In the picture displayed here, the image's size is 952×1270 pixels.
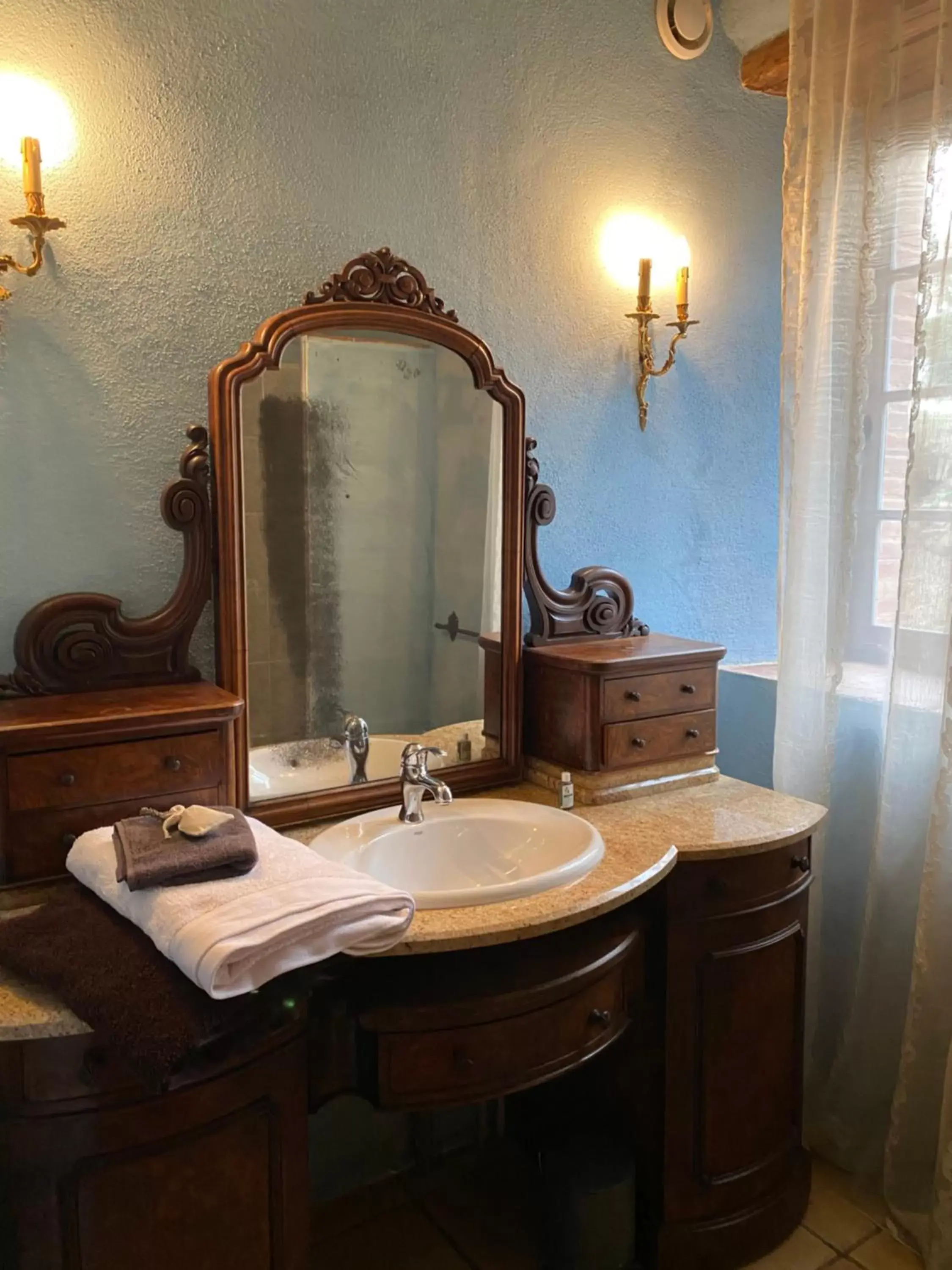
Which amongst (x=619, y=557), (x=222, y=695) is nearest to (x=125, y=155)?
(x=222, y=695)

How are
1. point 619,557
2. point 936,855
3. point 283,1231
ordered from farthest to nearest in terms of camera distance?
point 619,557
point 936,855
point 283,1231

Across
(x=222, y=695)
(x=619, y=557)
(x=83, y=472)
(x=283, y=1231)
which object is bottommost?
(x=283, y=1231)

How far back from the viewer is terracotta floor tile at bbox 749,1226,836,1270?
5.69ft

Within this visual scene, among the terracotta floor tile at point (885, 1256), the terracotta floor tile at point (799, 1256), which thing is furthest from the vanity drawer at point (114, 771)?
the terracotta floor tile at point (885, 1256)

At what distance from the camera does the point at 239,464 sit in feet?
5.03

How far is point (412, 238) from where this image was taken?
1.78 meters

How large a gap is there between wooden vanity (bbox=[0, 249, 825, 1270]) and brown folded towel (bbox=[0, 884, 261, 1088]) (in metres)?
0.04

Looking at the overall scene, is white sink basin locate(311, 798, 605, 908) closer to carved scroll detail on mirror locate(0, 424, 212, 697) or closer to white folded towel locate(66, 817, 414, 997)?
white folded towel locate(66, 817, 414, 997)

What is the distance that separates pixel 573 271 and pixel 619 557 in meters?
0.62

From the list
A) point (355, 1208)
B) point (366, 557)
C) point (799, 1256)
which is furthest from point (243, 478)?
point (799, 1256)

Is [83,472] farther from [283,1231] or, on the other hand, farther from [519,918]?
[283,1231]

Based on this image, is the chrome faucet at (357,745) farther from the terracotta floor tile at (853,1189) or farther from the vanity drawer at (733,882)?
the terracotta floor tile at (853,1189)

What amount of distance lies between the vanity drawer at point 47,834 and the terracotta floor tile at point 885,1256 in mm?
1558

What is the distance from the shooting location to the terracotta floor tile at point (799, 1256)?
5.69 feet
